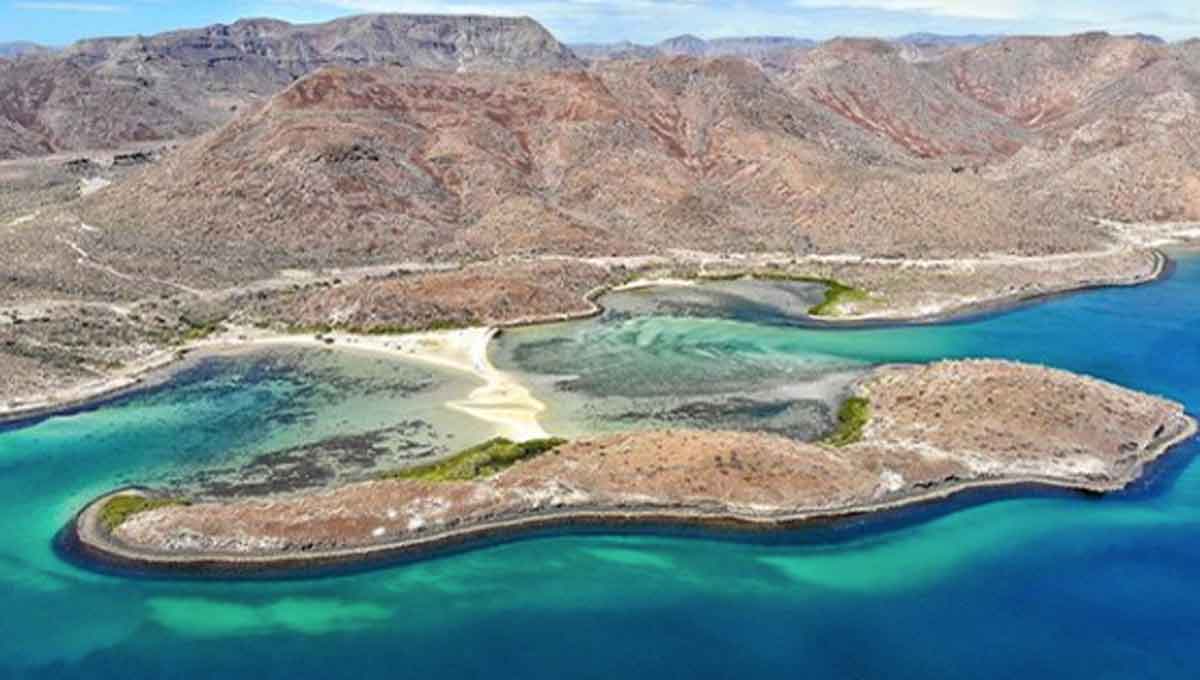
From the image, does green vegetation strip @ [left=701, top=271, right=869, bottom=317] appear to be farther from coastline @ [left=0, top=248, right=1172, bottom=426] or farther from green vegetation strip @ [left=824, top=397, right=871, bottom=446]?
green vegetation strip @ [left=824, top=397, right=871, bottom=446]

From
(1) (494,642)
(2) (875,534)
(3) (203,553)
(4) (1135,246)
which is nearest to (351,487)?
(3) (203,553)

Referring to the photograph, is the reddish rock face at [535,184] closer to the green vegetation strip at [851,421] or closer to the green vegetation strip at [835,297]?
the green vegetation strip at [835,297]

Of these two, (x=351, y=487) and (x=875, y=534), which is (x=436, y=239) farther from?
(x=875, y=534)

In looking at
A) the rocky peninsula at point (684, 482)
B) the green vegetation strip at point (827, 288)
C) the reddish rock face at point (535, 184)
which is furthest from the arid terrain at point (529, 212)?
the rocky peninsula at point (684, 482)

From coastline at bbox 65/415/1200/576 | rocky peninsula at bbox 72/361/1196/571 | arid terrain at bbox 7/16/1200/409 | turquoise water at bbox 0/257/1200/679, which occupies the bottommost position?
turquoise water at bbox 0/257/1200/679

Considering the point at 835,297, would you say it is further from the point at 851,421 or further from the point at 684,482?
the point at 684,482

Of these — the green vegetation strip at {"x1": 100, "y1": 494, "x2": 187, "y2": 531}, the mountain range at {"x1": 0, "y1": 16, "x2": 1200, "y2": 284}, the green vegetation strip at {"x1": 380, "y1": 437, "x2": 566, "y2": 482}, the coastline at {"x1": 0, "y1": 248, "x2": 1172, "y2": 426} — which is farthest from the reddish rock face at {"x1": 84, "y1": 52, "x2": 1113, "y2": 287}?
the green vegetation strip at {"x1": 380, "y1": 437, "x2": 566, "y2": 482}
